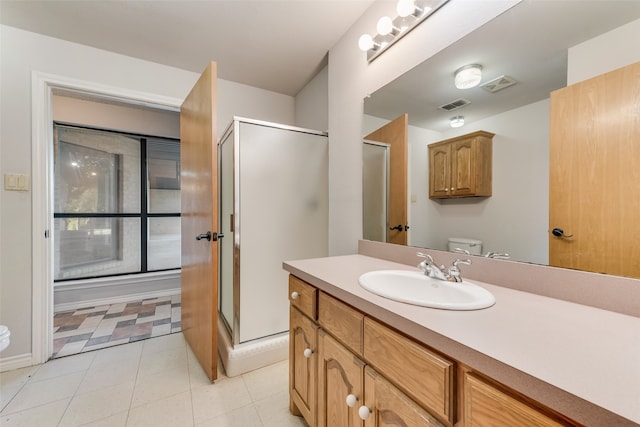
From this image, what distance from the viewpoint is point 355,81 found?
5.33 feet

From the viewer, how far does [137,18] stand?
5.23 feet

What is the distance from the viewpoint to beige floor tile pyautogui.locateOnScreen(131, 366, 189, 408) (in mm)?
1412

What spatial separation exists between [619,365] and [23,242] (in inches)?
110

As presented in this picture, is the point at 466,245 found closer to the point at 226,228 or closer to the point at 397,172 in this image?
the point at 397,172

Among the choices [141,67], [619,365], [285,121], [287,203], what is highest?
[141,67]

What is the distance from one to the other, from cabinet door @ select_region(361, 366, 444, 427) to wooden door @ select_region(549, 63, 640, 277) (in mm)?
624

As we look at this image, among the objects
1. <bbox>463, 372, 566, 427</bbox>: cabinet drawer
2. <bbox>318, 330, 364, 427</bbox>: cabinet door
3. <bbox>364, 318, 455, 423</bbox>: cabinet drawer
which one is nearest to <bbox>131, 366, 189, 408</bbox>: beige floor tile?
<bbox>318, 330, 364, 427</bbox>: cabinet door

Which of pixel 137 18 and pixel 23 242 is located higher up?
pixel 137 18

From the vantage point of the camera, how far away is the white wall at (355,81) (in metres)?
1.12

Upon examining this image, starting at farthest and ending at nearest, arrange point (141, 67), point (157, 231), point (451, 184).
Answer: point (157, 231) → point (141, 67) → point (451, 184)

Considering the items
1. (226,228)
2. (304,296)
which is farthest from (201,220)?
(304,296)

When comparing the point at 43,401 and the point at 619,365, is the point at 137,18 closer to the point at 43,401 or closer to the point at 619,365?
the point at 43,401

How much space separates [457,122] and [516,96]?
219 millimetres

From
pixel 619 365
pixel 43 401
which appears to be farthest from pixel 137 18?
pixel 619 365
